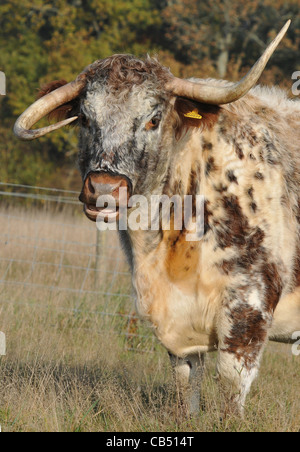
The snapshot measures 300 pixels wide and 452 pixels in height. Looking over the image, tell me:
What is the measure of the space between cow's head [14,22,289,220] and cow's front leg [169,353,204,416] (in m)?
1.27

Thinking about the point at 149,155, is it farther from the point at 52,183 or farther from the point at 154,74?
the point at 52,183

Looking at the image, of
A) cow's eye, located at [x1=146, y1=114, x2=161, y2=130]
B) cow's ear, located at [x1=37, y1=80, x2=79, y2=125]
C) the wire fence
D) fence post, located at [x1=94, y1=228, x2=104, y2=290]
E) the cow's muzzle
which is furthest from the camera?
fence post, located at [x1=94, y1=228, x2=104, y2=290]

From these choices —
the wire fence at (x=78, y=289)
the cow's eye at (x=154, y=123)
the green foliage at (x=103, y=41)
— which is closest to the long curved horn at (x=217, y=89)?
the cow's eye at (x=154, y=123)

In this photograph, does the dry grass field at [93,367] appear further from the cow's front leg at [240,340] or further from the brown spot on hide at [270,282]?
the brown spot on hide at [270,282]

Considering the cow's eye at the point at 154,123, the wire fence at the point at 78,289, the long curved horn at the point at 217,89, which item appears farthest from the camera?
the wire fence at the point at 78,289

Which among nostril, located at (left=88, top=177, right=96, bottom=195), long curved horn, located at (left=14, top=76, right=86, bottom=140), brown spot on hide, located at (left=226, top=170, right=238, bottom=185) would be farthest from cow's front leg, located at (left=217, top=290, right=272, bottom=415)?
long curved horn, located at (left=14, top=76, right=86, bottom=140)

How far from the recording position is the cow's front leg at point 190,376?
15.8 feet

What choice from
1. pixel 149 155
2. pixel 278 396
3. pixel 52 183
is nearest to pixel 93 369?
pixel 278 396

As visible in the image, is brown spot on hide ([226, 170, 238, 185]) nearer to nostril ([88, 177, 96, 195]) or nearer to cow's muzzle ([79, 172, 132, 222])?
cow's muzzle ([79, 172, 132, 222])

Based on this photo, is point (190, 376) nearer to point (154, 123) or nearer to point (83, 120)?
point (154, 123)

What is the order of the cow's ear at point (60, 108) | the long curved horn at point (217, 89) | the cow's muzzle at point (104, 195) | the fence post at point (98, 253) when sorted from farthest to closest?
1. the fence post at point (98, 253)
2. the cow's ear at point (60, 108)
3. the long curved horn at point (217, 89)
4. the cow's muzzle at point (104, 195)

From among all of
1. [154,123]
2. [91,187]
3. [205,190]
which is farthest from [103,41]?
[91,187]

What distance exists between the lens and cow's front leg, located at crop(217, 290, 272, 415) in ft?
13.7

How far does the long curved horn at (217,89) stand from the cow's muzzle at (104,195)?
31.2 inches
